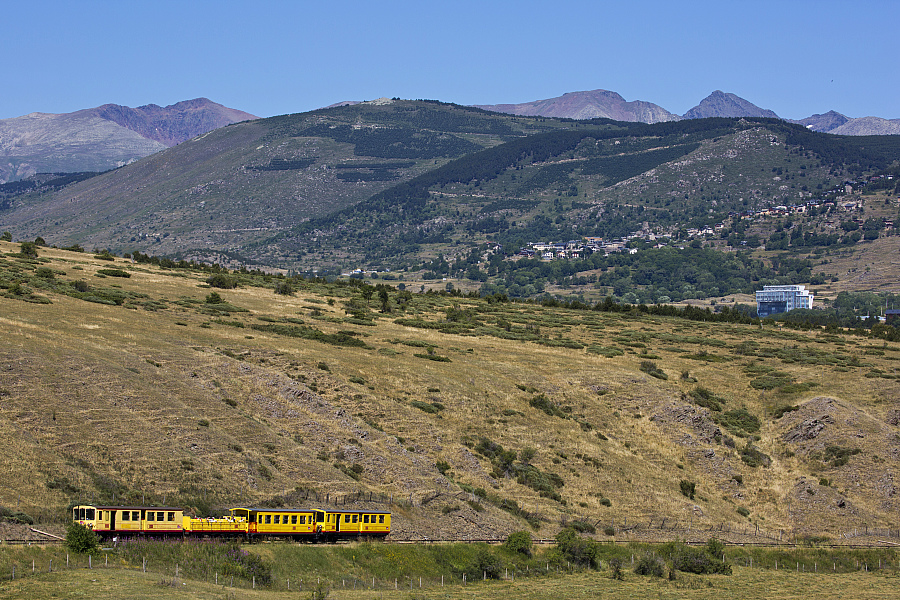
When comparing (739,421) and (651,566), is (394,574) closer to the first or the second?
(651,566)

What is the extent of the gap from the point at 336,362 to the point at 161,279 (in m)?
43.6

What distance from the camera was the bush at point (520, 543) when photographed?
42659 mm

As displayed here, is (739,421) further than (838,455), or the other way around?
(739,421)

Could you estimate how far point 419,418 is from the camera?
191 ft

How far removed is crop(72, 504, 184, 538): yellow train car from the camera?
111ft

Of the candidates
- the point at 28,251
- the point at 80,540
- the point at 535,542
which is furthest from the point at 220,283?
the point at 80,540

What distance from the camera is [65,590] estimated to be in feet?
93.3

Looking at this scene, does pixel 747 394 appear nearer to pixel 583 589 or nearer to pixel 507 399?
pixel 507 399

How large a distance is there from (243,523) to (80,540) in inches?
264

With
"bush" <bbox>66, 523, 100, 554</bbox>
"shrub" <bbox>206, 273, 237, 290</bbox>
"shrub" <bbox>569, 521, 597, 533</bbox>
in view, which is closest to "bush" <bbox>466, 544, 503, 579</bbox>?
"shrub" <bbox>569, 521, 597, 533</bbox>

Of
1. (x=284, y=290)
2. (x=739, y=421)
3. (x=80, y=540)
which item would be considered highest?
(x=284, y=290)

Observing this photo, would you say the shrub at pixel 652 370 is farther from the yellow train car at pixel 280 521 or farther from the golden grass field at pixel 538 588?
the yellow train car at pixel 280 521

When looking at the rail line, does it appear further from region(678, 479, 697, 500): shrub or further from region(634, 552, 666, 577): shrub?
region(678, 479, 697, 500): shrub

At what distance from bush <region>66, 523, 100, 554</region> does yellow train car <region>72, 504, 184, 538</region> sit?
2.66 feet
